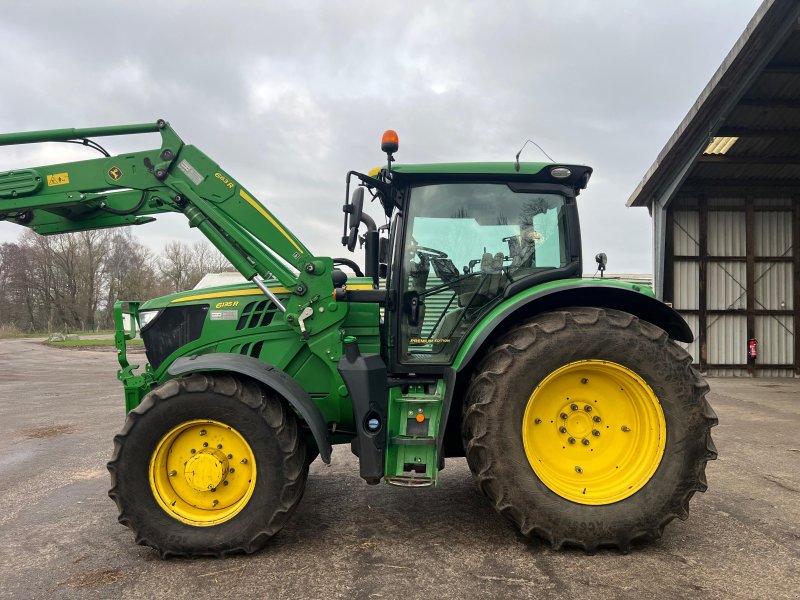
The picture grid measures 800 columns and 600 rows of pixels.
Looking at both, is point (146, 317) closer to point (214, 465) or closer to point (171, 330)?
point (171, 330)

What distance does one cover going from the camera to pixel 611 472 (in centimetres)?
309

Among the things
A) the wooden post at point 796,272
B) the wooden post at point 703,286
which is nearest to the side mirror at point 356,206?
the wooden post at point 703,286

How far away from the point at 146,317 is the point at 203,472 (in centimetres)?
136

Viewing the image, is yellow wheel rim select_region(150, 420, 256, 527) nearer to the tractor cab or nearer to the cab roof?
the tractor cab

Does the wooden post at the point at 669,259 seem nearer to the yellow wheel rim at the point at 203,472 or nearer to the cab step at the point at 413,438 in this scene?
the cab step at the point at 413,438

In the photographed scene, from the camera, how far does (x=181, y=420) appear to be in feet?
9.80

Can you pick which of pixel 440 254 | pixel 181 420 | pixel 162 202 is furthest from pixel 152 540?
pixel 440 254

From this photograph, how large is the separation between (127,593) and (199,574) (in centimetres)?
34

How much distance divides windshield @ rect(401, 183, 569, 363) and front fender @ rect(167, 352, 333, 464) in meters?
0.70

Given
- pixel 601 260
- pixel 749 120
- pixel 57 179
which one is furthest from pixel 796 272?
pixel 57 179

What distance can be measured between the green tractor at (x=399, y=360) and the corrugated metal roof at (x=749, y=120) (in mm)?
7853

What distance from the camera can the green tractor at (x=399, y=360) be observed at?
2.94 m

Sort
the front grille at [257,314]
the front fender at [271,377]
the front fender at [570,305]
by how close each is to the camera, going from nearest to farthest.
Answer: the front fender at [271,377], the front fender at [570,305], the front grille at [257,314]

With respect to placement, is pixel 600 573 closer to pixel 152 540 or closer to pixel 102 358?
pixel 152 540
